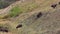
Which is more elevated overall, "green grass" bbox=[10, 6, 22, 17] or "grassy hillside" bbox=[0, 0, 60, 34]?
"grassy hillside" bbox=[0, 0, 60, 34]

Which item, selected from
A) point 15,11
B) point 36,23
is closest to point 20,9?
point 15,11

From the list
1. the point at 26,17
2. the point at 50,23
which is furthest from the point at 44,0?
the point at 50,23

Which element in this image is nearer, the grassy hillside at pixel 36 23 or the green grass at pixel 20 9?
the grassy hillside at pixel 36 23

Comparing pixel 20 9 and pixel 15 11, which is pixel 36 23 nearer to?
pixel 15 11

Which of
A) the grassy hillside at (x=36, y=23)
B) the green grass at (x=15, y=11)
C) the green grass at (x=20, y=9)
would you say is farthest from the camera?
the green grass at (x=20, y=9)

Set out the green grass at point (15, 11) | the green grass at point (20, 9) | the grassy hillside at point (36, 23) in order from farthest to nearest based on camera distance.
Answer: the green grass at point (20, 9), the green grass at point (15, 11), the grassy hillside at point (36, 23)

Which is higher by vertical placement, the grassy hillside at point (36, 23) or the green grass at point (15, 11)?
the grassy hillside at point (36, 23)

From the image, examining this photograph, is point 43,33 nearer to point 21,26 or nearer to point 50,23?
point 50,23

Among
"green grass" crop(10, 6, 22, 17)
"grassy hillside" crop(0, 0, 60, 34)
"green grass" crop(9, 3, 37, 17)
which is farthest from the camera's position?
"green grass" crop(9, 3, 37, 17)

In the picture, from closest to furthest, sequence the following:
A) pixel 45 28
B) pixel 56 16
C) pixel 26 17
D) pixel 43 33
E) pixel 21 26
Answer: pixel 43 33 < pixel 45 28 < pixel 56 16 < pixel 21 26 < pixel 26 17

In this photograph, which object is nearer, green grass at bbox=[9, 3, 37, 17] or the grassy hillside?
the grassy hillside

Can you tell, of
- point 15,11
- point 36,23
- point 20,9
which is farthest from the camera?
point 20,9
